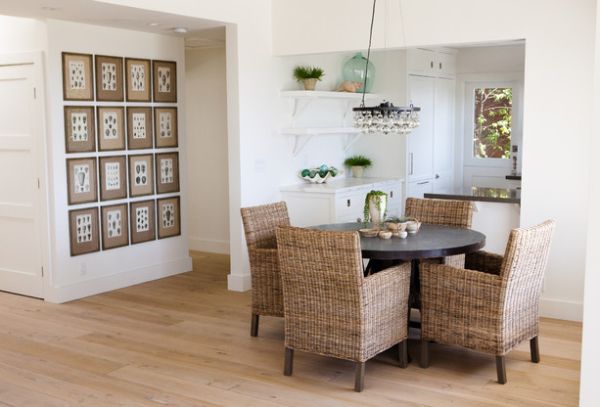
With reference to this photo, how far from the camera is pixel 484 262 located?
4.91 m

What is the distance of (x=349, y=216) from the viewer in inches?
270

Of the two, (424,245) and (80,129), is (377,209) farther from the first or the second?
(80,129)

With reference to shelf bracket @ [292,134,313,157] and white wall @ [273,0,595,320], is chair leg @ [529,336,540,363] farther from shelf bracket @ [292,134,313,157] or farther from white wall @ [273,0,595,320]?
shelf bracket @ [292,134,313,157]

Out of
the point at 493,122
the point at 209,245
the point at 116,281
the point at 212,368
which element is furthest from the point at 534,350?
the point at 493,122

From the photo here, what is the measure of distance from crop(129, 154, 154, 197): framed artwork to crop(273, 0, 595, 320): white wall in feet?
9.42

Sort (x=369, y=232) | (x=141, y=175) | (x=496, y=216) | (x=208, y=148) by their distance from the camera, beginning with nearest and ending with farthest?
(x=369, y=232), (x=496, y=216), (x=141, y=175), (x=208, y=148)

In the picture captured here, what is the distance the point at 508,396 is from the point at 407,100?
4.46 m

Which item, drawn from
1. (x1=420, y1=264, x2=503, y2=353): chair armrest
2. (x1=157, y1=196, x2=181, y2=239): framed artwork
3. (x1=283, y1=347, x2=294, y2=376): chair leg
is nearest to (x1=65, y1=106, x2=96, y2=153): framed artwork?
(x1=157, y1=196, x2=181, y2=239): framed artwork

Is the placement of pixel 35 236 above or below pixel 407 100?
below

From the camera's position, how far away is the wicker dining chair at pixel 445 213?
5250mm

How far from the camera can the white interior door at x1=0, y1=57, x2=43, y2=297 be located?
19.6 ft

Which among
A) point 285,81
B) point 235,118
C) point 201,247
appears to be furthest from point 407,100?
point 201,247

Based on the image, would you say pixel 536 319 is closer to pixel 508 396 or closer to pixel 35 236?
pixel 508 396

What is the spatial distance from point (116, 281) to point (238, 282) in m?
1.12
